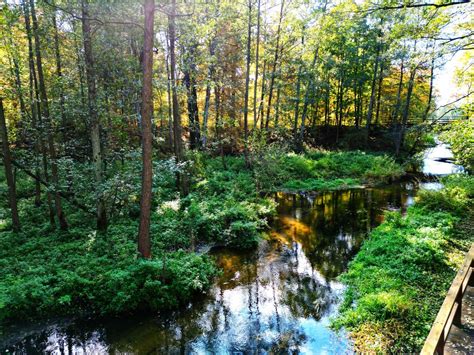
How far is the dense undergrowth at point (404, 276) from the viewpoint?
239 inches

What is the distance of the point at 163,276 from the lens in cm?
765

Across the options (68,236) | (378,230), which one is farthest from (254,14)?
(68,236)

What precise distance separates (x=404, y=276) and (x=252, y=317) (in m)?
3.99

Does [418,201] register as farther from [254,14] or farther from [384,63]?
[384,63]

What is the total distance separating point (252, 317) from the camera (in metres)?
7.33

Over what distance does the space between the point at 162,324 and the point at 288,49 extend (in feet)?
76.9

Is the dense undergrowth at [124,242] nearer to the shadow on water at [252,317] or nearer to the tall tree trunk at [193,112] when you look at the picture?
the shadow on water at [252,317]

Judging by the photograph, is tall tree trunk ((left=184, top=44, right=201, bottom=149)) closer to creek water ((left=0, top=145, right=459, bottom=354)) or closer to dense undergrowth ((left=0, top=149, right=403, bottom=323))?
dense undergrowth ((left=0, top=149, right=403, bottom=323))

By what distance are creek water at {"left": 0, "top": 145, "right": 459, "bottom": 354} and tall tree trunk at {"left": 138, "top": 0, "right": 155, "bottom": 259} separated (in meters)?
2.17

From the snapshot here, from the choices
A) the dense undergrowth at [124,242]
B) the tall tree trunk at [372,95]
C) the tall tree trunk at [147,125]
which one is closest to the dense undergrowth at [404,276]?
the dense undergrowth at [124,242]

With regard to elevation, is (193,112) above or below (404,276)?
above

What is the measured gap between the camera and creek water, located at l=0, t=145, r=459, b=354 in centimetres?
627

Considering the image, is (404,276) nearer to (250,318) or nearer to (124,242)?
(250,318)

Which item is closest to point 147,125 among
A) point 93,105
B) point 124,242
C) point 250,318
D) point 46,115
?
point 93,105
